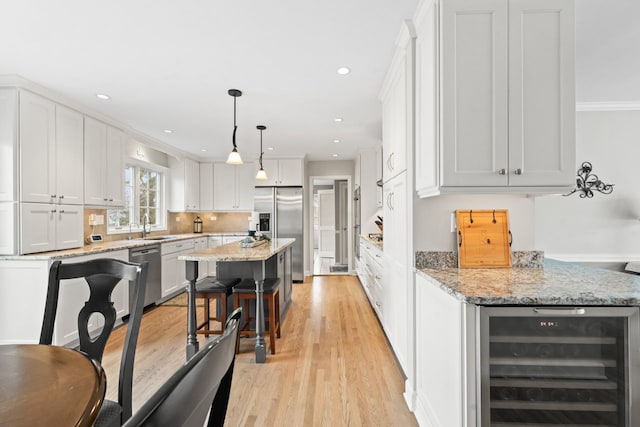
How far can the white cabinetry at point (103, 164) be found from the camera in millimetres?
3486

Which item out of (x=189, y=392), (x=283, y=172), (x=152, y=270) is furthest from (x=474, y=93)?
(x=283, y=172)

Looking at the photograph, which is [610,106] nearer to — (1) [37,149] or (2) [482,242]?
(2) [482,242]

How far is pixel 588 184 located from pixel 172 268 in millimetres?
5488

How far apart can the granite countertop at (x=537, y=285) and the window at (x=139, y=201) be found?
4395 mm

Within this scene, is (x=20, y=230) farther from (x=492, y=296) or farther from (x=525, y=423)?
(x=525, y=423)

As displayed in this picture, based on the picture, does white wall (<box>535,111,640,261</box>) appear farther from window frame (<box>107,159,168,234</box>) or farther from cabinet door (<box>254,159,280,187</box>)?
window frame (<box>107,159,168,234</box>)

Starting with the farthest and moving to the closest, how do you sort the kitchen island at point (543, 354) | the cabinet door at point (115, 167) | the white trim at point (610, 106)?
the cabinet door at point (115, 167) → the white trim at point (610, 106) → the kitchen island at point (543, 354)

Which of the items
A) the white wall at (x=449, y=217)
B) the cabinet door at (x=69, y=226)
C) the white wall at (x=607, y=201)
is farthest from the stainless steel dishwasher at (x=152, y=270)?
the white wall at (x=607, y=201)

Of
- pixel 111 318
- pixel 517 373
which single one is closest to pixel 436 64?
pixel 517 373

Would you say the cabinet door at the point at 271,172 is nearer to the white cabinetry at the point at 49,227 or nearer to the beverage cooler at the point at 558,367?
the white cabinetry at the point at 49,227

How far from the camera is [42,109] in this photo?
291 centimetres

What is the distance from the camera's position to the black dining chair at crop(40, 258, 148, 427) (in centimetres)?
129

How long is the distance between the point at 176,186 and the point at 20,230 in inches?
121

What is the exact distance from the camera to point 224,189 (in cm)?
627
